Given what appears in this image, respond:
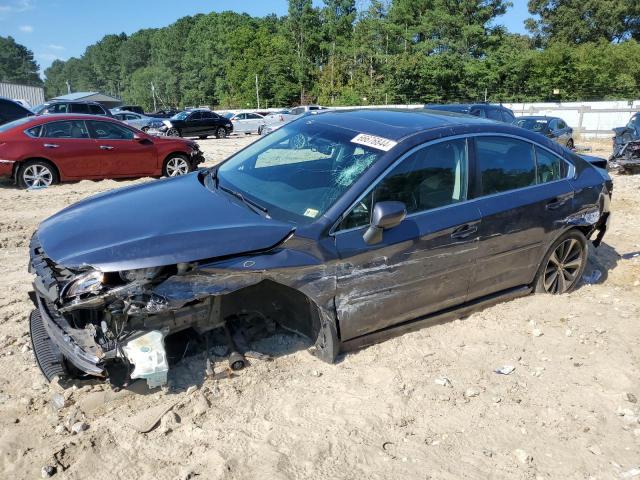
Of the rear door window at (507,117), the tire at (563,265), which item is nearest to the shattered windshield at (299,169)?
the tire at (563,265)

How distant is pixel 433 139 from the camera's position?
3963mm

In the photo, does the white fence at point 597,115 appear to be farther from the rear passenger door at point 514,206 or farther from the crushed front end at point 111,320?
the crushed front end at point 111,320

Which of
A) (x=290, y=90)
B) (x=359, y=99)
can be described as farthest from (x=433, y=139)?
(x=290, y=90)

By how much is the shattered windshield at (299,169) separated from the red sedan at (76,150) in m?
6.94

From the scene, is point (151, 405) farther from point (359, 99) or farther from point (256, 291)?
point (359, 99)

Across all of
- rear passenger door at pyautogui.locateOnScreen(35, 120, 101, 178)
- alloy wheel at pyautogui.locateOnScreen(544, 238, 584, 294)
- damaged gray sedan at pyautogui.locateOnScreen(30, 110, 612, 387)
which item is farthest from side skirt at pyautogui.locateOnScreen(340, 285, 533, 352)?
rear passenger door at pyautogui.locateOnScreen(35, 120, 101, 178)

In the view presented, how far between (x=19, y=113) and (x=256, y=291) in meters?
13.7

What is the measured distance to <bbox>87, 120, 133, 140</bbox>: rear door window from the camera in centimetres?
1071

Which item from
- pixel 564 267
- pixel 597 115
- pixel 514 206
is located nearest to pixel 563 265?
pixel 564 267

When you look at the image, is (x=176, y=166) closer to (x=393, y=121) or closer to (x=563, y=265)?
(x=393, y=121)

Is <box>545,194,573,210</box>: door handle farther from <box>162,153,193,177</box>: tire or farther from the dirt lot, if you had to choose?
<box>162,153,193,177</box>: tire

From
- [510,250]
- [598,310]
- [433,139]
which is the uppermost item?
[433,139]

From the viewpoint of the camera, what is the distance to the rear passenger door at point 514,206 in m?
4.19

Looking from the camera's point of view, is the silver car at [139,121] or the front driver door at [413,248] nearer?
the front driver door at [413,248]
